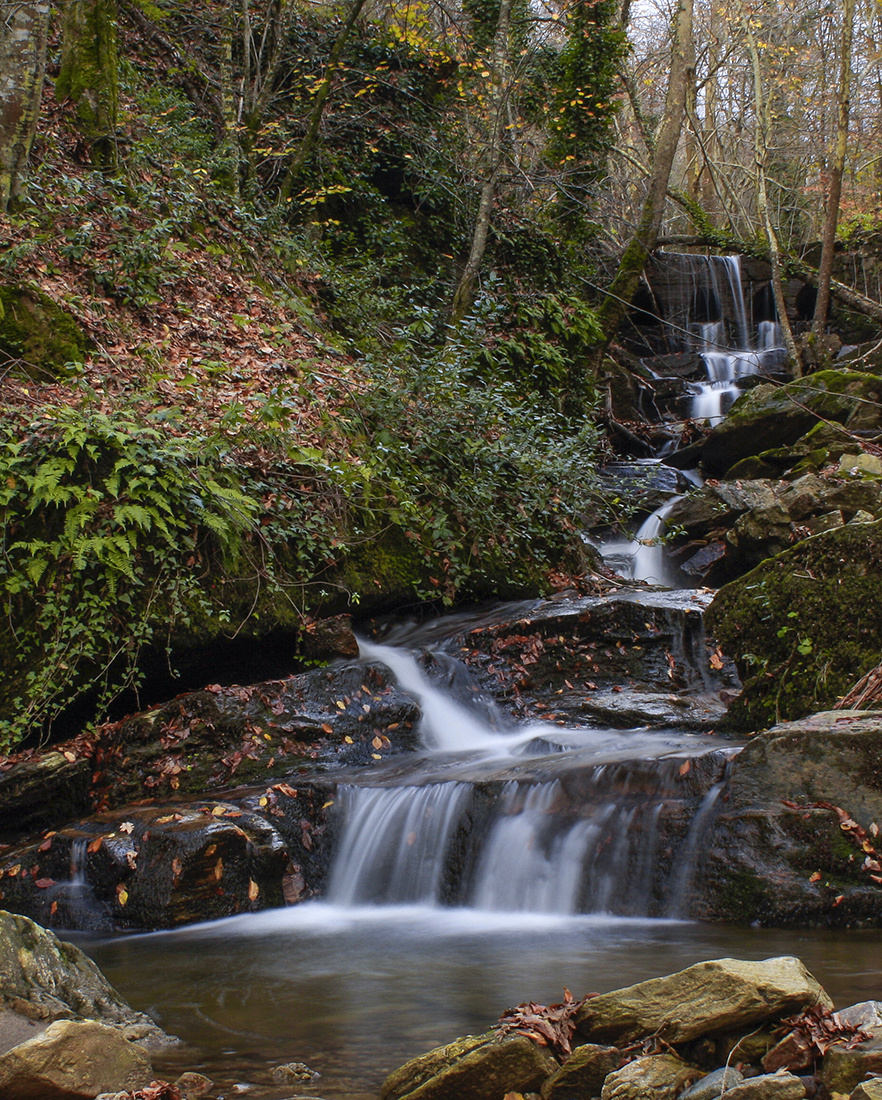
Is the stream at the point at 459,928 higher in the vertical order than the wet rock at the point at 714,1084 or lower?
lower

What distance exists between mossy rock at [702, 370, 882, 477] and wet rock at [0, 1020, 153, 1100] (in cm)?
1382

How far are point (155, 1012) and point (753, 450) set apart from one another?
1377 cm

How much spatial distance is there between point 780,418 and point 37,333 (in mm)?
11918

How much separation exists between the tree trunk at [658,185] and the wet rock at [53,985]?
14.7m

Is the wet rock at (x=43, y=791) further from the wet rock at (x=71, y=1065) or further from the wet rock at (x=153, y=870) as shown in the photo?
the wet rock at (x=71, y=1065)

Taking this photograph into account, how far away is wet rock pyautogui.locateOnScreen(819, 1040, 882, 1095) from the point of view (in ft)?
8.05

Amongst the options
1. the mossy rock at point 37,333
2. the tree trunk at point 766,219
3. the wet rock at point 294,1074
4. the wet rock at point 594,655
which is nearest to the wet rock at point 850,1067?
the wet rock at point 294,1074

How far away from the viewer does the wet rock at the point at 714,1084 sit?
256 cm

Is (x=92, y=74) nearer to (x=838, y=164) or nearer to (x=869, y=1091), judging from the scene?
(x=869, y=1091)

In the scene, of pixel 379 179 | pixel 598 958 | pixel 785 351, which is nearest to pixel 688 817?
pixel 598 958

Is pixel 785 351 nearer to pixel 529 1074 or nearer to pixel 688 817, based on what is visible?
pixel 688 817

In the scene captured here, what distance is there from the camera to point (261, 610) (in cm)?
845

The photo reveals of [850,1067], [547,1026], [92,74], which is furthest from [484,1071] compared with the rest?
[92,74]

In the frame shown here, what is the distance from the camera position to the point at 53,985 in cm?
367
